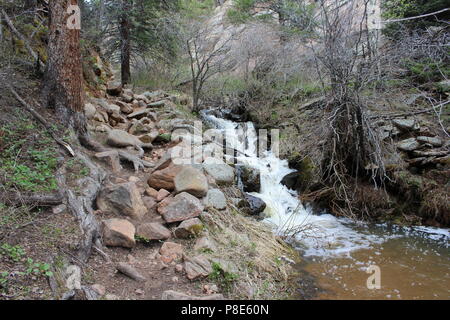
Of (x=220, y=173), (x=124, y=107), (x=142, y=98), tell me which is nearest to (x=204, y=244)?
(x=220, y=173)

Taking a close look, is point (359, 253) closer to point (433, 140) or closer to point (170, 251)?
point (170, 251)

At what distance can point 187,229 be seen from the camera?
404 cm

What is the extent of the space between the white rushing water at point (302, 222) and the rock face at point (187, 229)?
76.4 inches

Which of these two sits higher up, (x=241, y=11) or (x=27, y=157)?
(x=241, y=11)

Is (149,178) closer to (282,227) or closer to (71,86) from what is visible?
(71,86)

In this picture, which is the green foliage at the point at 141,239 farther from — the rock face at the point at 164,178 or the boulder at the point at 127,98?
the boulder at the point at 127,98

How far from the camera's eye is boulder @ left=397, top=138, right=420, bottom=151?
6633mm

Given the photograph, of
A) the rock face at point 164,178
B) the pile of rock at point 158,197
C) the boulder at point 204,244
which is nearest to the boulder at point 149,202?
the pile of rock at point 158,197

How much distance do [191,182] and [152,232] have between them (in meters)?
1.02

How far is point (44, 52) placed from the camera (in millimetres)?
6168

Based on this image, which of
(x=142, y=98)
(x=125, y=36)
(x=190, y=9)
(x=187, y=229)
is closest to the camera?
(x=187, y=229)

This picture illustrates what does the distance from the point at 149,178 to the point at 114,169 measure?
1.97ft

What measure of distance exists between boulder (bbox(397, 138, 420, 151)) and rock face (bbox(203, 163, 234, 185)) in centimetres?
372

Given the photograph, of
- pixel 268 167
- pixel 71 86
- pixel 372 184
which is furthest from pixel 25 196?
pixel 372 184
